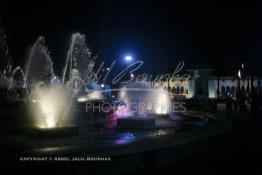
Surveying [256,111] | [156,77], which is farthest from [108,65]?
[256,111]

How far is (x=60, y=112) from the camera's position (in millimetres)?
18828

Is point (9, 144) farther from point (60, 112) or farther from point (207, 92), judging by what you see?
point (207, 92)

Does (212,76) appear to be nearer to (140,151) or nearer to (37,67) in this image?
(37,67)

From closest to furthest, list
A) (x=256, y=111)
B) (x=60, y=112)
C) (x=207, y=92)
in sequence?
(x=60, y=112), (x=256, y=111), (x=207, y=92)

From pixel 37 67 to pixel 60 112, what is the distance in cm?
3646

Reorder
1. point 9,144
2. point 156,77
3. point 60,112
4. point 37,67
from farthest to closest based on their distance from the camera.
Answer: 1. point 156,77
2. point 37,67
3. point 60,112
4. point 9,144

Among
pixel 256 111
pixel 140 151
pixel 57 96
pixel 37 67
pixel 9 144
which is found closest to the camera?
pixel 140 151

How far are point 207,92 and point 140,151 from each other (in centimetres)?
6962

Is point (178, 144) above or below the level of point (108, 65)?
below

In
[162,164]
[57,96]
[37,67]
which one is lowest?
[162,164]

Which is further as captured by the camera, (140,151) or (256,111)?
(256,111)

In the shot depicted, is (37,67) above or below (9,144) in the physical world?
above

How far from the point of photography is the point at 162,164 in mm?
10375

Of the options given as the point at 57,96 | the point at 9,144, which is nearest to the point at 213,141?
the point at 9,144
